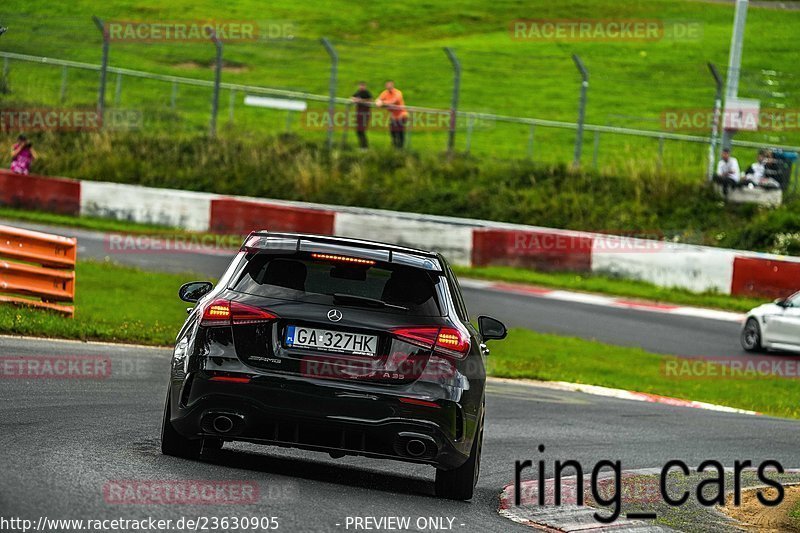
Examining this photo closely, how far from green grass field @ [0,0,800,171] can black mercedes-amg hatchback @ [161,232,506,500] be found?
18851 millimetres

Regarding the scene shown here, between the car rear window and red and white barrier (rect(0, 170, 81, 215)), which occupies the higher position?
the car rear window

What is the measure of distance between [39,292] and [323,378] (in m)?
8.30

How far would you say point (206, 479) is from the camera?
25.7ft

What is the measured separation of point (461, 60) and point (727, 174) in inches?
255

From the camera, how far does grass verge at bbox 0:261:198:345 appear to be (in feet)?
48.9

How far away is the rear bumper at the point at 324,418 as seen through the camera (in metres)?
7.84

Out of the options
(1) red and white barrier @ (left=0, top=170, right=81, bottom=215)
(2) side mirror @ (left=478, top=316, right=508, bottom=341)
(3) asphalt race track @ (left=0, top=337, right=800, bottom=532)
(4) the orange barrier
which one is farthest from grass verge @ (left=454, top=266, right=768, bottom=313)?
(2) side mirror @ (left=478, top=316, right=508, bottom=341)

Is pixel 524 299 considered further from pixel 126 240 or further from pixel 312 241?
pixel 312 241

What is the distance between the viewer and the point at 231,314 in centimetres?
794

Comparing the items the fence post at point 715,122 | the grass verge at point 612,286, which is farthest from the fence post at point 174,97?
the fence post at point 715,122
